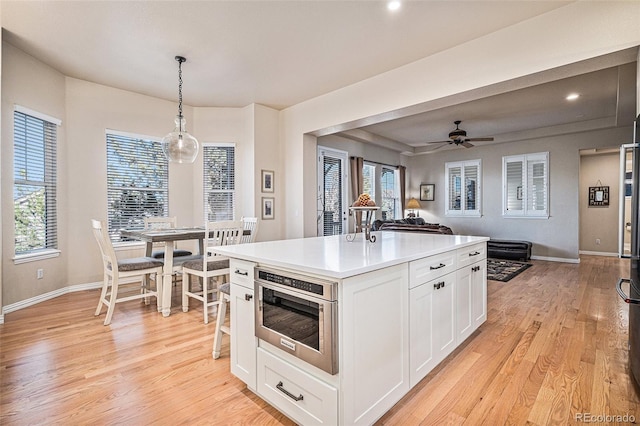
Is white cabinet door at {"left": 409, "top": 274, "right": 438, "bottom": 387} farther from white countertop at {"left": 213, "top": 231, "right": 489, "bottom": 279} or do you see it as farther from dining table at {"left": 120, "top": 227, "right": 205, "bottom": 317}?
dining table at {"left": 120, "top": 227, "right": 205, "bottom": 317}

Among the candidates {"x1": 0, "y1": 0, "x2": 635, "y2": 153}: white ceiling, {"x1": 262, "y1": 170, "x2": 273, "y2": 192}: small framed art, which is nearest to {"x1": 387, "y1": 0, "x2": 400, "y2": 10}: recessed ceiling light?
{"x1": 0, "y1": 0, "x2": 635, "y2": 153}: white ceiling

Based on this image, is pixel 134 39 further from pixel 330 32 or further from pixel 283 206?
pixel 283 206

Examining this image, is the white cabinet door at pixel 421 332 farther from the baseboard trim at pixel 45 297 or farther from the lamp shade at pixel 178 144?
the baseboard trim at pixel 45 297

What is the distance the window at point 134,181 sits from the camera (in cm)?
468

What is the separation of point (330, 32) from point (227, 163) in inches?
124

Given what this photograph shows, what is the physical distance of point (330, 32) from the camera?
3.15m

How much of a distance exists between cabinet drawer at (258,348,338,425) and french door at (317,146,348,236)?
4.75 metres

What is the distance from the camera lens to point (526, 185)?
726 cm

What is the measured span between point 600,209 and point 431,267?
8149mm

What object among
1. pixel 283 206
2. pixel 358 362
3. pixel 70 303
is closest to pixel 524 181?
pixel 283 206

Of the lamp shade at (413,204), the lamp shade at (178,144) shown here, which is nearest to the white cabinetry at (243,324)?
the lamp shade at (178,144)

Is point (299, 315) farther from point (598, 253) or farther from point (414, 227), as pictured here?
point (598, 253)

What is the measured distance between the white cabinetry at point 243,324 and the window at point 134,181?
12.1ft

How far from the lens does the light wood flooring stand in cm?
177
